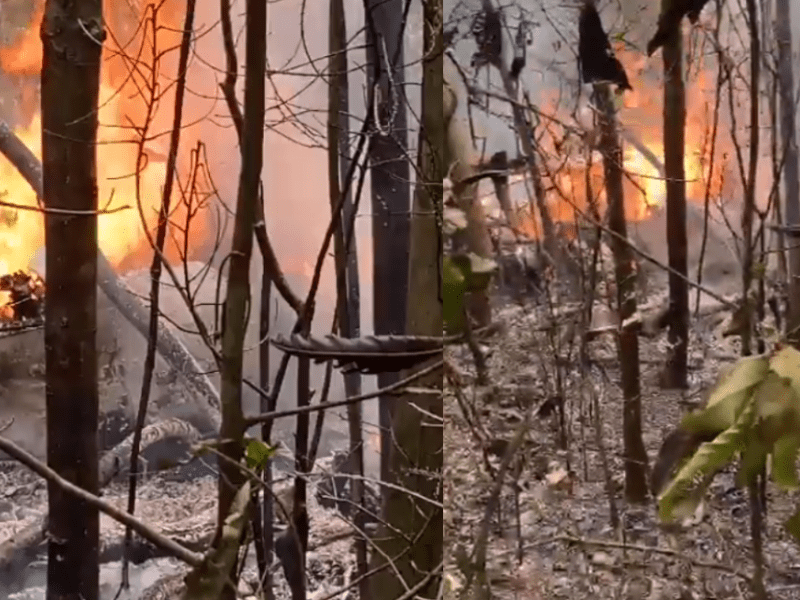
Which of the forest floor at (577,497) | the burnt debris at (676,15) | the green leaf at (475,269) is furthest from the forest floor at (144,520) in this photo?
the burnt debris at (676,15)

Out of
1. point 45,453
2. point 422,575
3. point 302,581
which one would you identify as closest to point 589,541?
point 422,575

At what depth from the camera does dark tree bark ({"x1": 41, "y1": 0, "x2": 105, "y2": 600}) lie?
45.9 inches

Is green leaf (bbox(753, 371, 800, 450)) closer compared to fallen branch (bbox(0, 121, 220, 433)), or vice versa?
green leaf (bbox(753, 371, 800, 450))

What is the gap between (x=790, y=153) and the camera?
1.00m

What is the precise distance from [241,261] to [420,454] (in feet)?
1.14

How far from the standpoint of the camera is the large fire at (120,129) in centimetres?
117

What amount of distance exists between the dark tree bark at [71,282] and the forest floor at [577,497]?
46 centimetres

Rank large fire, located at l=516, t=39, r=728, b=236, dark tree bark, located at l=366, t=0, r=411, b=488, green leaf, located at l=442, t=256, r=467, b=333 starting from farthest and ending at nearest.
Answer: dark tree bark, located at l=366, t=0, r=411, b=488 → green leaf, located at l=442, t=256, r=467, b=333 → large fire, located at l=516, t=39, r=728, b=236

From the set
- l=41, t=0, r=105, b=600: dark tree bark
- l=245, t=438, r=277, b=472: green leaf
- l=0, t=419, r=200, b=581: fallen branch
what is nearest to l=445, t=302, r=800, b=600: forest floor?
l=245, t=438, r=277, b=472: green leaf

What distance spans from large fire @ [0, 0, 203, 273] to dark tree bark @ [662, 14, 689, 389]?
58 cm

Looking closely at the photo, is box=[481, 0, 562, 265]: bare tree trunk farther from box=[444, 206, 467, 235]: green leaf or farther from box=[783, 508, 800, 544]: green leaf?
box=[783, 508, 800, 544]: green leaf

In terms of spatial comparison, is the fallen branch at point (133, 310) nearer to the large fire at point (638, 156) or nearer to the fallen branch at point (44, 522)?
the fallen branch at point (44, 522)

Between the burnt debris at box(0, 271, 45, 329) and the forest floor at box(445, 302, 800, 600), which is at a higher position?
the burnt debris at box(0, 271, 45, 329)

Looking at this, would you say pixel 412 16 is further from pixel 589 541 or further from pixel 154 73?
pixel 589 541
